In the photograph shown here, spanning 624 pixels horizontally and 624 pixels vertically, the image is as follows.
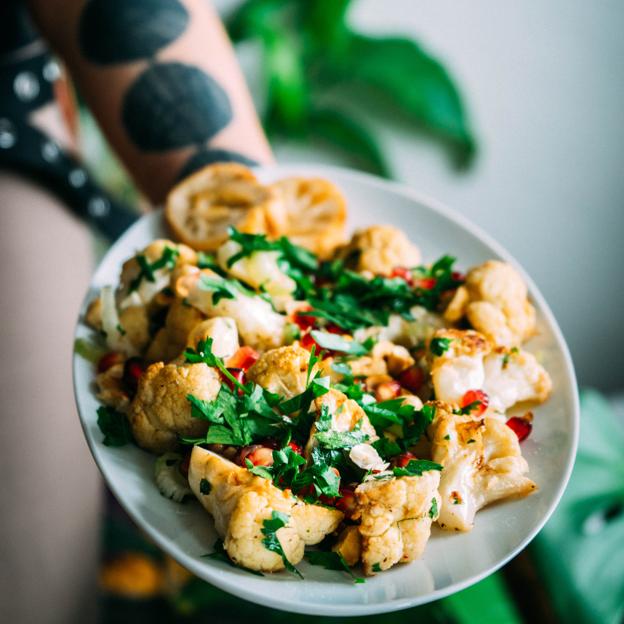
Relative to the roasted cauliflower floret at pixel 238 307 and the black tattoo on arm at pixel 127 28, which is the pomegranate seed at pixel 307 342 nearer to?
the roasted cauliflower floret at pixel 238 307

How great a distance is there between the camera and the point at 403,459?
117 centimetres

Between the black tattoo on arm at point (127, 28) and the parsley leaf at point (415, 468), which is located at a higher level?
the black tattoo on arm at point (127, 28)

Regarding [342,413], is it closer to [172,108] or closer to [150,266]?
[150,266]

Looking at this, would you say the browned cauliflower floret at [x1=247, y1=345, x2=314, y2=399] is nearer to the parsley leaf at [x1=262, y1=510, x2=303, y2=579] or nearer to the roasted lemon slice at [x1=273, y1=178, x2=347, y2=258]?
the parsley leaf at [x1=262, y1=510, x2=303, y2=579]

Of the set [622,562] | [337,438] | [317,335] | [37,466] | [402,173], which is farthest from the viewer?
[402,173]

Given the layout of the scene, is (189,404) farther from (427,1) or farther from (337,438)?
(427,1)

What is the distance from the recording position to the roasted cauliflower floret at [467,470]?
1.14m

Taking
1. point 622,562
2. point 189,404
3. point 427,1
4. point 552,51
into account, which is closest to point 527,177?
point 552,51

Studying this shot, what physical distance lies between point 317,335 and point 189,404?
26 cm

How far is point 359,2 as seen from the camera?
3512mm

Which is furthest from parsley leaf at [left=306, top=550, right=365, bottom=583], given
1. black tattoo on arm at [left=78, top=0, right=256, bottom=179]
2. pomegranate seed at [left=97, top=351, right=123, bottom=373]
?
black tattoo on arm at [left=78, top=0, right=256, bottom=179]

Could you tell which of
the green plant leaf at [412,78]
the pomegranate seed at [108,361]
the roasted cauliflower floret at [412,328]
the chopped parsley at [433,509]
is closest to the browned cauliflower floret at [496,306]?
the roasted cauliflower floret at [412,328]

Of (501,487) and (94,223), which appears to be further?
(94,223)

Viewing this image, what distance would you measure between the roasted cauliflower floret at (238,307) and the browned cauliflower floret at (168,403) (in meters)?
0.13
